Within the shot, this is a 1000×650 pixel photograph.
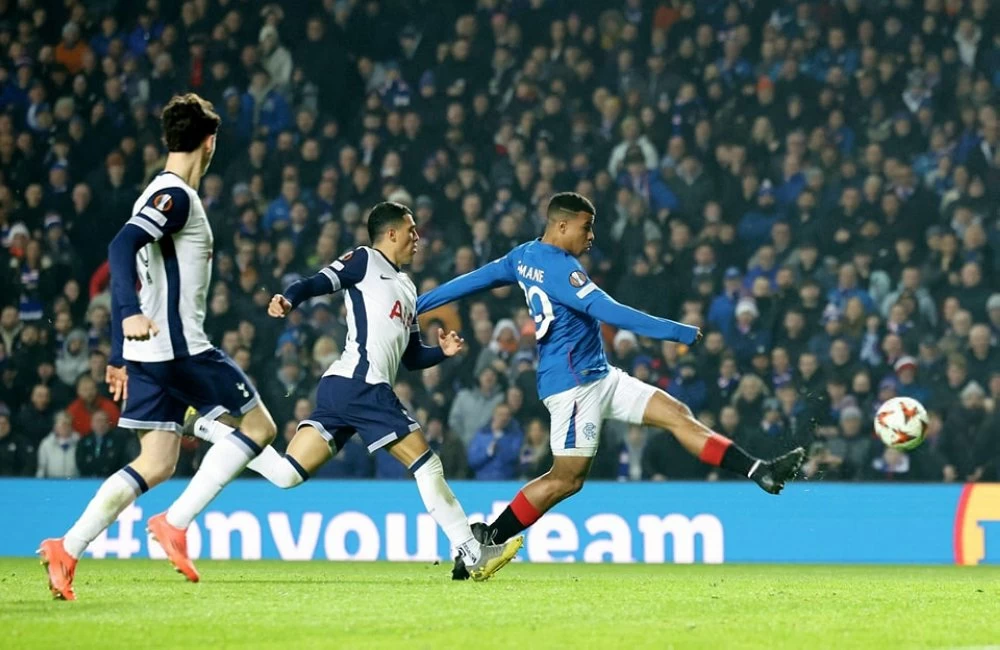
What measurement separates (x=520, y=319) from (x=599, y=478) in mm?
1819

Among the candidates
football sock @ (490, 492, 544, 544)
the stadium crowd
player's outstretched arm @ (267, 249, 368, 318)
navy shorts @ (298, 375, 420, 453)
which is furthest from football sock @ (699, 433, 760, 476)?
the stadium crowd

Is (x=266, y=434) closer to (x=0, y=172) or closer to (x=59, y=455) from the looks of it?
(x=59, y=455)

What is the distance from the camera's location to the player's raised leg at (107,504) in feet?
20.7

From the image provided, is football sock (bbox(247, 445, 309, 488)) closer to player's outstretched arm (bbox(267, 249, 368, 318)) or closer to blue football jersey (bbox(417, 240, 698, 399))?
player's outstretched arm (bbox(267, 249, 368, 318))

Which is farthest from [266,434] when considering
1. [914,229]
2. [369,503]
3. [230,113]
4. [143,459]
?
[230,113]

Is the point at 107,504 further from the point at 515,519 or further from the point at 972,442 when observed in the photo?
the point at 972,442

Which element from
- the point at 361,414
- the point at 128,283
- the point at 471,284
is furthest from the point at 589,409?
the point at 128,283

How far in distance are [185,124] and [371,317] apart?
173cm

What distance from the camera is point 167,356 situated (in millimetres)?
6469

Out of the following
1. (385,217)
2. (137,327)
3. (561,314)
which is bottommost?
(137,327)

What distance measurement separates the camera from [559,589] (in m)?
7.28

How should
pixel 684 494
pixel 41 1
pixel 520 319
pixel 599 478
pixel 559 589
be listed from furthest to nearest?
1. pixel 41 1
2. pixel 520 319
3. pixel 599 478
4. pixel 684 494
5. pixel 559 589

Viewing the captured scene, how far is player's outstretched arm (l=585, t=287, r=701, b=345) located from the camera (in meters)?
7.36

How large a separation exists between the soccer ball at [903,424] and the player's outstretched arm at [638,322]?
2.36 meters
